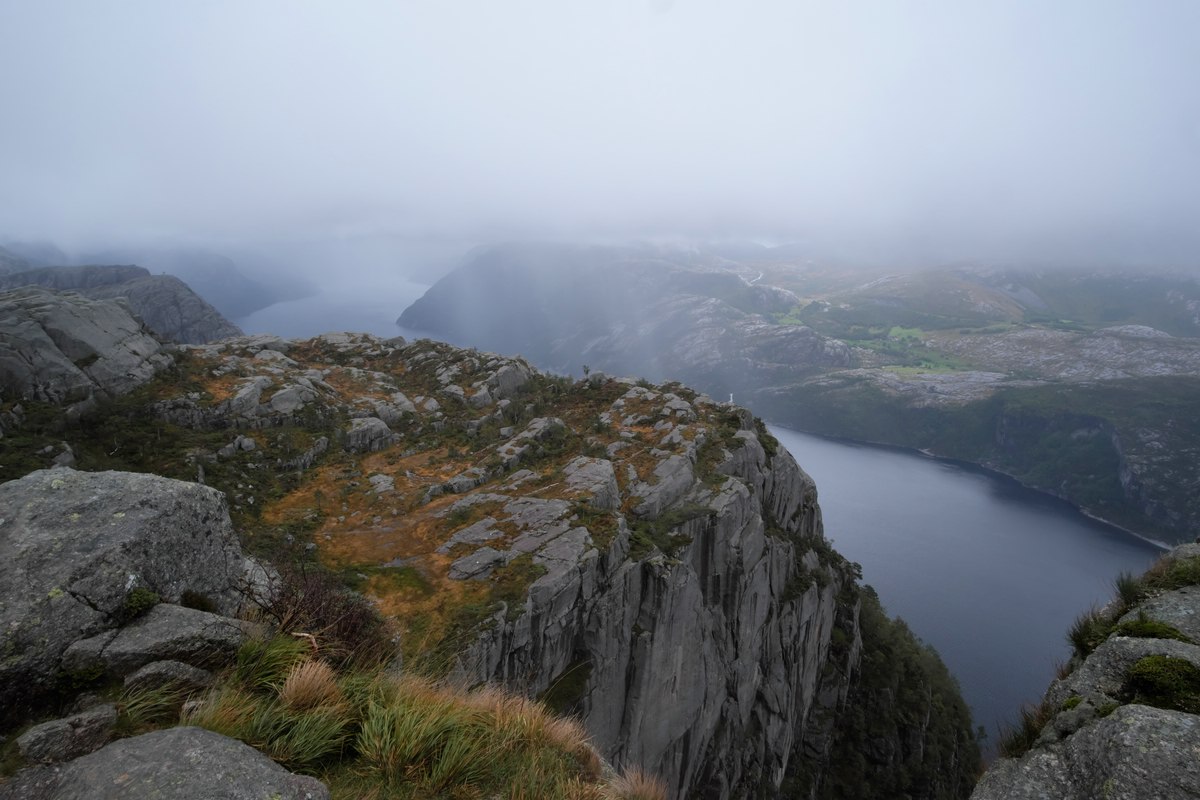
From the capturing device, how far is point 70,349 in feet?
87.9

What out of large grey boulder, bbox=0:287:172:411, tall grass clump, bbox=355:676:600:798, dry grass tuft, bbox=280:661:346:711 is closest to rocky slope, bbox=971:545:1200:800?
tall grass clump, bbox=355:676:600:798

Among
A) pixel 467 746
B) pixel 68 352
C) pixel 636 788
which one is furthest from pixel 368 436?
pixel 636 788

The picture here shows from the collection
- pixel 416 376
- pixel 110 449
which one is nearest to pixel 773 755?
pixel 416 376

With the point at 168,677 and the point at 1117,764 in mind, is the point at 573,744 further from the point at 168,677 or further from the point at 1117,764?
the point at 1117,764

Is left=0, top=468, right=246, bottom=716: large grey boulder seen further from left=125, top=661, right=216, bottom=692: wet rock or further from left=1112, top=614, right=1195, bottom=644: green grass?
left=1112, top=614, right=1195, bottom=644: green grass

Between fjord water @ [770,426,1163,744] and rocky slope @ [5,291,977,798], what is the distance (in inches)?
1376

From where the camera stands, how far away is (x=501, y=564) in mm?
19500

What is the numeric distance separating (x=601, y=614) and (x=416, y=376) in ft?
92.2

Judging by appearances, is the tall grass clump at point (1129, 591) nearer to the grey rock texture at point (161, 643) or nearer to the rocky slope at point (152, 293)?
the grey rock texture at point (161, 643)

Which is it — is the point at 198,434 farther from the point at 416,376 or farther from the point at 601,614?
the point at 601,614

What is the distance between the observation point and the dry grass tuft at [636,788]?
6418mm

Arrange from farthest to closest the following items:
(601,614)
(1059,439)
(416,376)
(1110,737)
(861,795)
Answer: (1059,439) < (416,376) < (861,795) < (601,614) < (1110,737)

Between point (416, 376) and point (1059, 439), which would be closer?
point (416, 376)

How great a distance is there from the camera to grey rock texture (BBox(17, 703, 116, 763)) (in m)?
4.24
